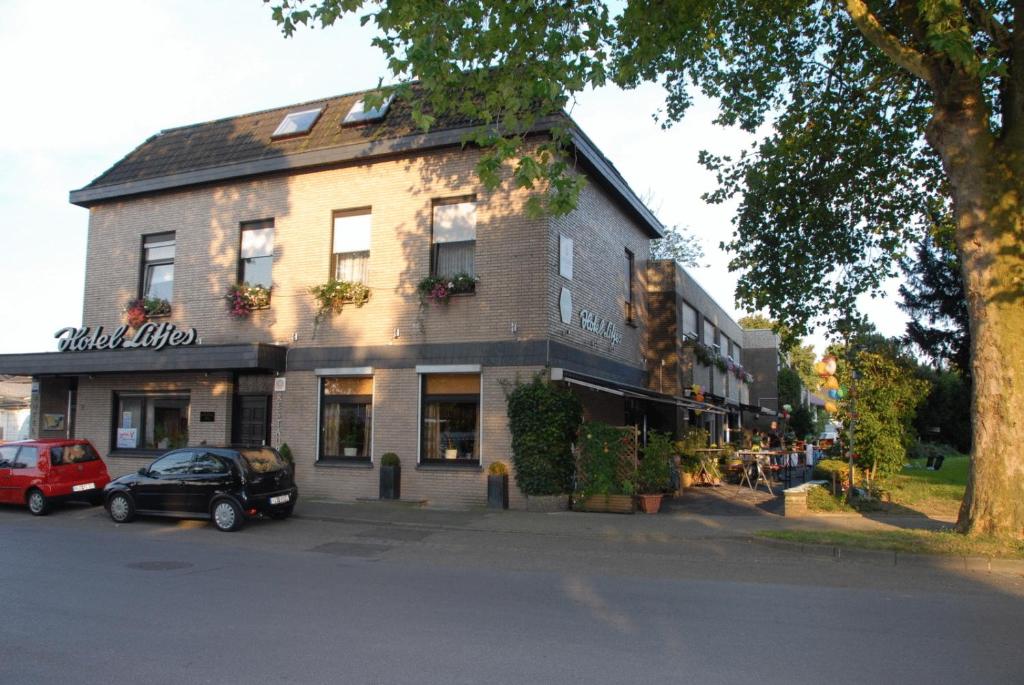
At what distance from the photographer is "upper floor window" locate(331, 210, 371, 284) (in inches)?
694

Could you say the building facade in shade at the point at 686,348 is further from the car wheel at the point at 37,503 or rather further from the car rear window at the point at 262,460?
the car wheel at the point at 37,503

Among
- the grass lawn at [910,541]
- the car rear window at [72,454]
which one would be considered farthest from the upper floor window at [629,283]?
the car rear window at [72,454]

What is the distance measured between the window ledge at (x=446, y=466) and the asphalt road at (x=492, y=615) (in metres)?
3.95

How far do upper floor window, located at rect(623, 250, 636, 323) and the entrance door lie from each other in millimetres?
9461

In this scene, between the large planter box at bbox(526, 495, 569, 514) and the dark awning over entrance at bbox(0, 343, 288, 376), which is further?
the dark awning over entrance at bbox(0, 343, 288, 376)

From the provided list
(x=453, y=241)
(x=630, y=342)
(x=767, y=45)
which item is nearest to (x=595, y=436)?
(x=453, y=241)

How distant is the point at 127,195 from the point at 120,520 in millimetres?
9448

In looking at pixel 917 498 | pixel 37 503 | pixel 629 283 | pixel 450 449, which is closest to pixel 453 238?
pixel 450 449

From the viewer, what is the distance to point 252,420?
1847cm

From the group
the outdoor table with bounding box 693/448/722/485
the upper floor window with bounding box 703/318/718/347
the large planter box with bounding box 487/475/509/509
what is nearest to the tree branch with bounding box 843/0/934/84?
the large planter box with bounding box 487/475/509/509

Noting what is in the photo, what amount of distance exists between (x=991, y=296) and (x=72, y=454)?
55.8ft

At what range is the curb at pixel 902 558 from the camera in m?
9.75

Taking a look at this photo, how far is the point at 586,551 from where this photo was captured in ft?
37.7

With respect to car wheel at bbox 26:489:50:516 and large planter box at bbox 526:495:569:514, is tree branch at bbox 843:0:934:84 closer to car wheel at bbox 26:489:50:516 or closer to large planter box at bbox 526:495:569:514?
large planter box at bbox 526:495:569:514
